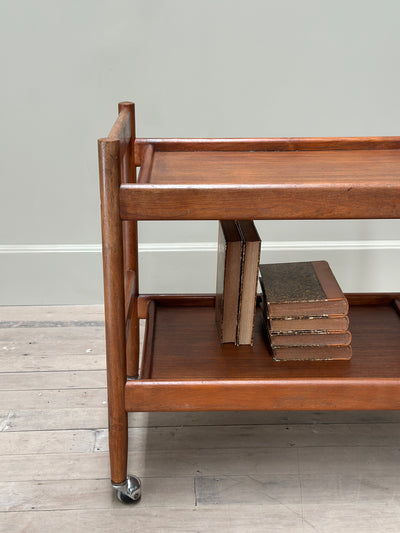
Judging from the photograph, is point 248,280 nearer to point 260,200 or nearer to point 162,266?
point 260,200

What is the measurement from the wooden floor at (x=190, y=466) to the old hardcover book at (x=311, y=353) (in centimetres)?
20

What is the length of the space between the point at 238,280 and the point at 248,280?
0.02 meters

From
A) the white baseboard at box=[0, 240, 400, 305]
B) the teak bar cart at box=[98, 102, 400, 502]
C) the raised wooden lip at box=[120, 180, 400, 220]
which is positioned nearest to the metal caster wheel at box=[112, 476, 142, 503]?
the teak bar cart at box=[98, 102, 400, 502]

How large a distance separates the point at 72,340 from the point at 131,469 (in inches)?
22.1

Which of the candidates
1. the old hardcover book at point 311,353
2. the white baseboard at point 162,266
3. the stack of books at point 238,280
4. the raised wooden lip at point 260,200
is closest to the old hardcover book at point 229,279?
the stack of books at point 238,280

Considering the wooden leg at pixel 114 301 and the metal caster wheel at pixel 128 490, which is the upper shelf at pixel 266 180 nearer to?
the wooden leg at pixel 114 301

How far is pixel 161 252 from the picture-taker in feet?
6.03

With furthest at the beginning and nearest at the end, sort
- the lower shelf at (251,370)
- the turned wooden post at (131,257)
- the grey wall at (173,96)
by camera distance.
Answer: the grey wall at (173,96)
the turned wooden post at (131,257)
the lower shelf at (251,370)

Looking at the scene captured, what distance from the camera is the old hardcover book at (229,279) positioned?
1.17m

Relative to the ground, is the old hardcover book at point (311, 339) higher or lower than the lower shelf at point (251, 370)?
higher

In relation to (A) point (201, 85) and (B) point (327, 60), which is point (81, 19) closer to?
(A) point (201, 85)

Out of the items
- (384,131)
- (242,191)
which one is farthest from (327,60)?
(242,191)

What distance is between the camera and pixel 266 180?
3.49ft

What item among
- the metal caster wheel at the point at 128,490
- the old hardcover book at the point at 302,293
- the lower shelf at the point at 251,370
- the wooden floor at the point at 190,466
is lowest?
the wooden floor at the point at 190,466
